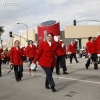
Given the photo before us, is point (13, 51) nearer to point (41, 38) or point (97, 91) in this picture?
point (97, 91)

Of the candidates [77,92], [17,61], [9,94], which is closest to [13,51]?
[17,61]

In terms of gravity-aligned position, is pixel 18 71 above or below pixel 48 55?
below

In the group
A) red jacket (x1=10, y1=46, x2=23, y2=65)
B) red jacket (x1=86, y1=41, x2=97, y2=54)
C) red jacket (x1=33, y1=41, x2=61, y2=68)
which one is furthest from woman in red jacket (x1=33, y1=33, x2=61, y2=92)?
red jacket (x1=86, y1=41, x2=97, y2=54)

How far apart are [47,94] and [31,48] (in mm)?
8341

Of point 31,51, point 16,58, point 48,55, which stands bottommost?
point 16,58

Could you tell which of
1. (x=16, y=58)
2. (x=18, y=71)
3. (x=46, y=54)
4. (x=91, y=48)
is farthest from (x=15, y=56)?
(x=91, y=48)

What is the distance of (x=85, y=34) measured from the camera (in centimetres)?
6512

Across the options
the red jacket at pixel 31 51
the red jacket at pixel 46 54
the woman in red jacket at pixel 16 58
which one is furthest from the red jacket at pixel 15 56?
the red jacket at pixel 31 51

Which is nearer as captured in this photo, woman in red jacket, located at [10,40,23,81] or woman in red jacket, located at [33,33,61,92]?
woman in red jacket, located at [33,33,61,92]

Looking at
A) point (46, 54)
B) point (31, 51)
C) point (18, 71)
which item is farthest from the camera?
point (31, 51)

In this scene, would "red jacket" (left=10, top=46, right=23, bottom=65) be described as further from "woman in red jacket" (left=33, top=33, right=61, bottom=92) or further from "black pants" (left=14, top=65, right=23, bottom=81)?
"woman in red jacket" (left=33, top=33, right=61, bottom=92)

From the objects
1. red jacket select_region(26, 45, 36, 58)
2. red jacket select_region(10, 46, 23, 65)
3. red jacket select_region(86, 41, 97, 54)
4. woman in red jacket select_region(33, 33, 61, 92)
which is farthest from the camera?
red jacket select_region(26, 45, 36, 58)

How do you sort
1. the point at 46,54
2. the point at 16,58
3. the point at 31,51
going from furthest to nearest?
the point at 31,51 < the point at 16,58 < the point at 46,54

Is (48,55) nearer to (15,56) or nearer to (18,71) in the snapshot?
(15,56)
